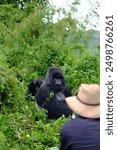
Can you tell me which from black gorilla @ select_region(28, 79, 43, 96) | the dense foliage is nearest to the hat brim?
the dense foliage

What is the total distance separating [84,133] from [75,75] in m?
6.92

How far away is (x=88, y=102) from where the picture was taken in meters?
4.14

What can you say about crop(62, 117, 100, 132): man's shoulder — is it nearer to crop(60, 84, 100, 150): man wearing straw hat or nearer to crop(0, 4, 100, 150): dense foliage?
crop(60, 84, 100, 150): man wearing straw hat

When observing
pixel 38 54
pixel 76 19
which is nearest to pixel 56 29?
pixel 76 19

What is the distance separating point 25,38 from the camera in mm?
13531

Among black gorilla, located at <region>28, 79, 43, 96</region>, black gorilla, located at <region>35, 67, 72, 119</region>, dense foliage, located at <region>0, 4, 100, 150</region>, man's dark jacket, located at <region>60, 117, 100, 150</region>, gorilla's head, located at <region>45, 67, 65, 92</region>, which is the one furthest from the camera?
black gorilla, located at <region>28, 79, 43, 96</region>

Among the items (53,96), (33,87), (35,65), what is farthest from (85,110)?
(35,65)

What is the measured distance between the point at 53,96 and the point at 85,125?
4598 mm

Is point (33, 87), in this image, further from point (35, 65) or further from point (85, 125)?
point (85, 125)

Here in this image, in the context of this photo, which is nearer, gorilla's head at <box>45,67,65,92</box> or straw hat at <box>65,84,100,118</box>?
straw hat at <box>65,84,100,118</box>

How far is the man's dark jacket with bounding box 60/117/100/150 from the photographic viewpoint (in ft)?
13.1

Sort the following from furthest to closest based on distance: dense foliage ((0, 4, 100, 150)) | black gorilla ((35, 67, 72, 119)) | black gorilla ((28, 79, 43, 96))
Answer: black gorilla ((28, 79, 43, 96))
black gorilla ((35, 67, 72, 119))
dense foliage ((0, 4, 100, 150))

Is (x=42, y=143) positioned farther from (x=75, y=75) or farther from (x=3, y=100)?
(x=75, y=75)

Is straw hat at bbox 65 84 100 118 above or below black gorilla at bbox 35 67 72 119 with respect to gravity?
above
